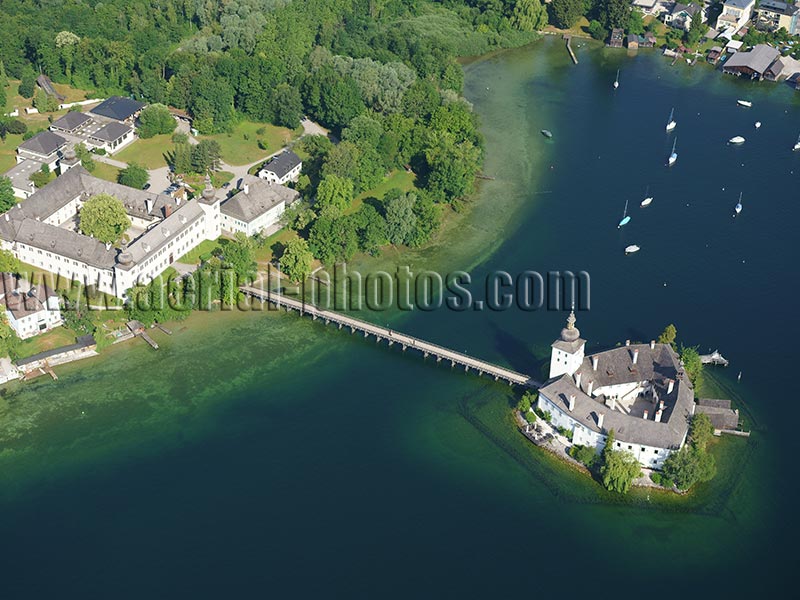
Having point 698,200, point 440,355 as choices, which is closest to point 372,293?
point 440,355

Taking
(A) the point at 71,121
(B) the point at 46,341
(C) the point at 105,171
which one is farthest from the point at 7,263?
(A) the point at 71,121

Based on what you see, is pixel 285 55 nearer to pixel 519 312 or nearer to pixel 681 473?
pixel 519 312

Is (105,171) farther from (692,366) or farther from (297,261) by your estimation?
(692,366)

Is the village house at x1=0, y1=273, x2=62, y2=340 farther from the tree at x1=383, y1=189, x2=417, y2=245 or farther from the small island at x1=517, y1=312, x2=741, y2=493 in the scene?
the small island at x1=517, y1=312, x2=741, y2=493

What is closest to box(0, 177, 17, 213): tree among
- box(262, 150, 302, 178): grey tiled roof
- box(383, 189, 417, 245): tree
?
box(262, 150, 302, 178): grey tiled roof

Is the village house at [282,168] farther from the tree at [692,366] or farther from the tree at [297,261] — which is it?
the tree at [692,366]

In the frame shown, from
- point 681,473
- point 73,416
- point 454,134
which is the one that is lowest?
point 73,416
